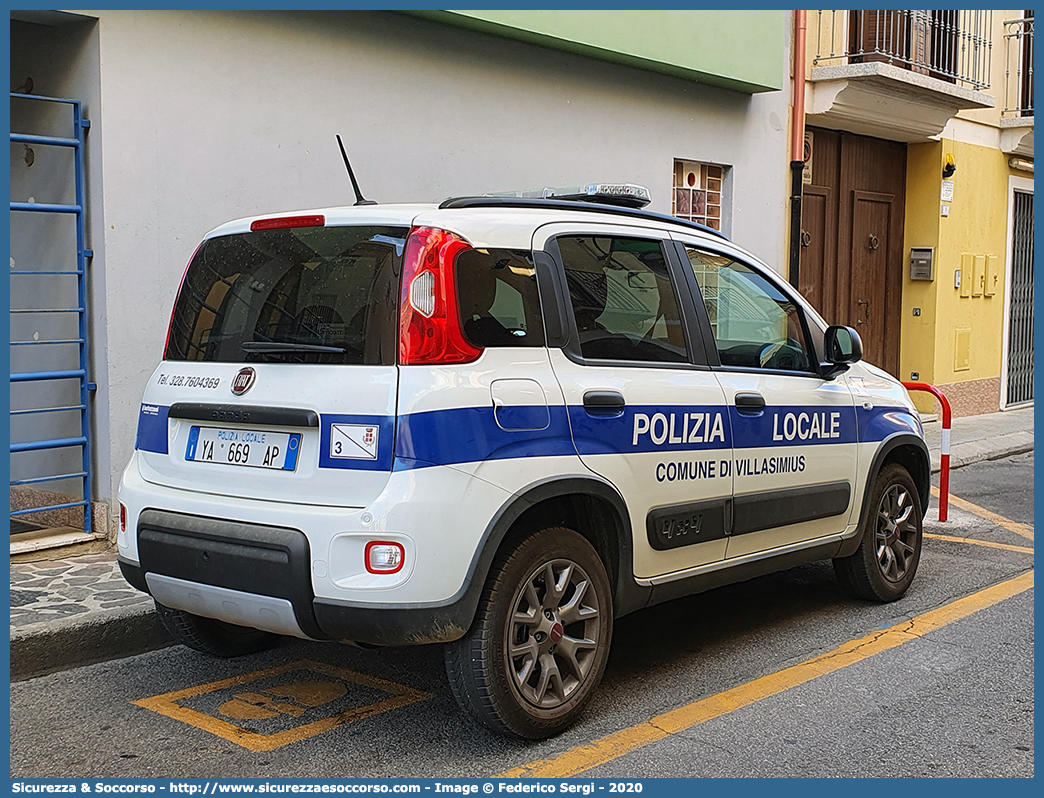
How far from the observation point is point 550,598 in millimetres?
4031

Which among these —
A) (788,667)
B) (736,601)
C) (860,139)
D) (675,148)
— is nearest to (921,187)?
(860,139)

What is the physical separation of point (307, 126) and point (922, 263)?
9255 mm

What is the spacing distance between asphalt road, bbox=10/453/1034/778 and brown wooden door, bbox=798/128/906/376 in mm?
7643

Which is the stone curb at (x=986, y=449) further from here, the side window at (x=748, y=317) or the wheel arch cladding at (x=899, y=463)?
the side window at (x=748, y=317)

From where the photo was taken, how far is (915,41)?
13.0 m

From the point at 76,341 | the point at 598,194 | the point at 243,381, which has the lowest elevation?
the point at 243,381

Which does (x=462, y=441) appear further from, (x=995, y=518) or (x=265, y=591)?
(x=995, y=518)

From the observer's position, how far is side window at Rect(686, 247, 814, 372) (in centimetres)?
496

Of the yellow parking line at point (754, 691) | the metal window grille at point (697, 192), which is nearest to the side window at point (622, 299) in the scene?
the yellow parking line at point (754, 691)

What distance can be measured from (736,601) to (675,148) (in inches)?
220

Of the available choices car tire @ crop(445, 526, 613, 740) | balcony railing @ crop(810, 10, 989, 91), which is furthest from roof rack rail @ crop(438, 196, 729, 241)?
balcony railing @ crop(810, 10, 989, 91)

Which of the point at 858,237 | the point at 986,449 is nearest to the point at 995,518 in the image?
the point at 986,449

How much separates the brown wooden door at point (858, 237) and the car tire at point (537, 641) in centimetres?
922
